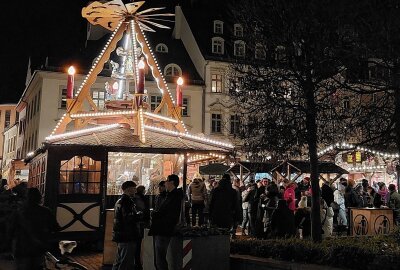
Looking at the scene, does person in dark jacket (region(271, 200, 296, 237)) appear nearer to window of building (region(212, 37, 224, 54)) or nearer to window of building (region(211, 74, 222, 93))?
window of building (region(211, 74, 222, 93))

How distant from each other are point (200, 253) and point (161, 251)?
81cm

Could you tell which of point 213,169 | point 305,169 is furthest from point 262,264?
point 305,169

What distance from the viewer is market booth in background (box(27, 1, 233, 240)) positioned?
1345 cm

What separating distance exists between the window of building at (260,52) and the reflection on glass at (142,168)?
6.49 m

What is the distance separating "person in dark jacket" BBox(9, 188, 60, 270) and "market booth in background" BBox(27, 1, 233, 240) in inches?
254

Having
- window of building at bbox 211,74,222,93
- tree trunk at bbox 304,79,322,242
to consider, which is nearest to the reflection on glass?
tree trunk at bbox 304,79,322,242

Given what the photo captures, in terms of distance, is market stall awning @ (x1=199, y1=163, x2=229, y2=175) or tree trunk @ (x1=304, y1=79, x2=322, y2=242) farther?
market stall awning @ (x1=199, y1=163, x2=229, y2=175)

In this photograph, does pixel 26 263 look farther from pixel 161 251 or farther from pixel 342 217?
pixel 342 217

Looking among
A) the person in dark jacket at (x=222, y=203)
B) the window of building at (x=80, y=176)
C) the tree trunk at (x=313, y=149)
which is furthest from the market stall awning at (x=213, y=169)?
the tree trunk at (x=313, y=149)

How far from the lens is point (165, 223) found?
802 cm

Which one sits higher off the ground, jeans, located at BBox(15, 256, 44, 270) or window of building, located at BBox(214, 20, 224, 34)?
window of building, located at BBox(214, 20, 224, 34)

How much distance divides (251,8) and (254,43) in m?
0.72

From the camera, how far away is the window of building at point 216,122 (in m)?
37.0

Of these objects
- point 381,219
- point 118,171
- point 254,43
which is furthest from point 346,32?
point 118,171
